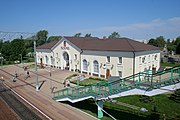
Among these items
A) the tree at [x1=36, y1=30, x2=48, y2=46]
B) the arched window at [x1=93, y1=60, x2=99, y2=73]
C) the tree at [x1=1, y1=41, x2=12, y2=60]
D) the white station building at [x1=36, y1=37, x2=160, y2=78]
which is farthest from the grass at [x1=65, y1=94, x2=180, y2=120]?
the tree at [x1=36, y1=30, x2=48, y2=46]

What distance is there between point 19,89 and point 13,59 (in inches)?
1662

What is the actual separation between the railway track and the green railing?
3998 millimetres

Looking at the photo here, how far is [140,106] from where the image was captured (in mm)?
19125

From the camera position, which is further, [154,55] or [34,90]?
[154,55]

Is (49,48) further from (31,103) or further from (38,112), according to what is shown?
(38,112)

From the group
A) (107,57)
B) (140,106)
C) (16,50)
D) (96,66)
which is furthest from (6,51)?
(140,106)

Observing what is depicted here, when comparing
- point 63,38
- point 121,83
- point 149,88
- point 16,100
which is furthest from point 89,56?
point 149,88

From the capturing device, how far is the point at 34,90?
2734 centimetres

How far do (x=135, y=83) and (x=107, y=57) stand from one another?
20392 mm

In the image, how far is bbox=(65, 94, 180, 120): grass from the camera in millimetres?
16500

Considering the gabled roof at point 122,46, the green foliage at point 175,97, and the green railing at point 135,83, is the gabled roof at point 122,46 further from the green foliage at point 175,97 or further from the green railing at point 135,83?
the green railing at point 135,83

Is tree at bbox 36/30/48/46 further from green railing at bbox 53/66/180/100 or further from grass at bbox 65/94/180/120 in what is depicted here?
green railing at bbox 53/66/180/100

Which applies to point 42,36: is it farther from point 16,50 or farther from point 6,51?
point 6,51

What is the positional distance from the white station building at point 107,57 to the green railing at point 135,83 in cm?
1376
